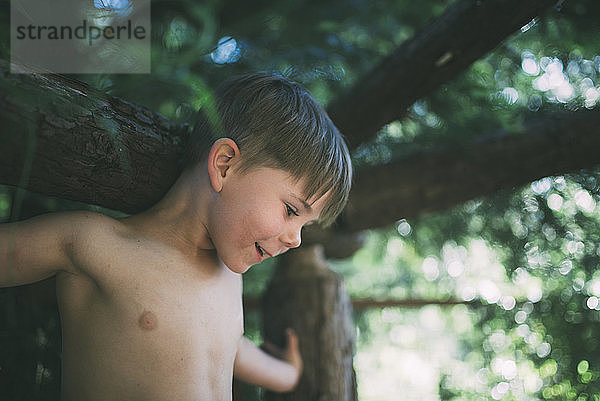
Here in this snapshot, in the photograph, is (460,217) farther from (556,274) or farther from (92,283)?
(92,283)

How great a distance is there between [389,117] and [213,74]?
1.40ft

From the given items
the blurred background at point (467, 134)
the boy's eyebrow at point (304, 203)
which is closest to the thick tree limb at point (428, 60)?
the blurred background at point (467, 134)

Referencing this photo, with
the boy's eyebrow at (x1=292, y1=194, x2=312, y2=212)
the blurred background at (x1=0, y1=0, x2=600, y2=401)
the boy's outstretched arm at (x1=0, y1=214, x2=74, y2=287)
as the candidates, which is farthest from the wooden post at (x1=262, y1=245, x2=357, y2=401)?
the boy's outstretched arm at (x1=0, y1=214, x2=74, y2=287)

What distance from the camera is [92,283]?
88cm

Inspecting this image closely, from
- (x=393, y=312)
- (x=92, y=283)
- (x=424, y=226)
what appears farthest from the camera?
(x=393, y=312)

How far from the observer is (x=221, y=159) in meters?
0.94

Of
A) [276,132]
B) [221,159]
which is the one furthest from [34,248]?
[276,132]

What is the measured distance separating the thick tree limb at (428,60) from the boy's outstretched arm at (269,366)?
0.57 meters

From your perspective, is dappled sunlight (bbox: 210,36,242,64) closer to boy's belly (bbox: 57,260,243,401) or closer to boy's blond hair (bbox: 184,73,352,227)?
boy's blond hair (bbox: 184,73,352,227)

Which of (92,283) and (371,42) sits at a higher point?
(371,42)

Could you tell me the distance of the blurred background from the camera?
3.57ft

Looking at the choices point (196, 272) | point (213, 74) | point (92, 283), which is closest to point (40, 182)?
point (92, 283)

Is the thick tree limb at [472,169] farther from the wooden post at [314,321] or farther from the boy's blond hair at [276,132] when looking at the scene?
the boy's blond hair at [276,132]

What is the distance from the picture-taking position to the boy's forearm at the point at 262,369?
1.26 m
